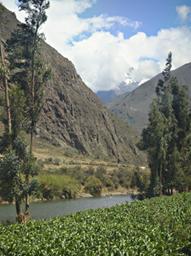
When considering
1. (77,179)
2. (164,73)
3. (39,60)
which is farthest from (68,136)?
(39,60)

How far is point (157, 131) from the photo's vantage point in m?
62.1

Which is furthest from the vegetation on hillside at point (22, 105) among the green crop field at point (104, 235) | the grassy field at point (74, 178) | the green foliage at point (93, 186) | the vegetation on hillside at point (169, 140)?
the green foliage at point (93, 186)

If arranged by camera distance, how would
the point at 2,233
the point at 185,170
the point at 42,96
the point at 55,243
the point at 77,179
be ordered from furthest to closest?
the point at 77,179
the point at 185,170
the point at 42,96
the point at 2,233
the point at 55,243

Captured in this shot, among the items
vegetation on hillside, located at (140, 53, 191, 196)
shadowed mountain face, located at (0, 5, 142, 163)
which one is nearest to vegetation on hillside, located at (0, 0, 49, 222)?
vegetation on hillside, located at (140, 53, 191, 196)

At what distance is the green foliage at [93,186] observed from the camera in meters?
100

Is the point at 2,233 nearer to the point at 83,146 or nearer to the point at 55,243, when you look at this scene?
the point at 55,243

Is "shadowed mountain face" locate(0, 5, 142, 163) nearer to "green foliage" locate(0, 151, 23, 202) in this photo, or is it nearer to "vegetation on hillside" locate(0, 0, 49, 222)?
"vegetation on hillside" locate(0, 0, 49, 222)

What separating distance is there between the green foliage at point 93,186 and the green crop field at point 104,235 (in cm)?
7242

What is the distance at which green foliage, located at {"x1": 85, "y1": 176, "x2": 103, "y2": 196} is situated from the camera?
100500mm

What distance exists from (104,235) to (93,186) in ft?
270

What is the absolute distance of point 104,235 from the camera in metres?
19.5

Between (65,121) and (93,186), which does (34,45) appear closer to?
(93,186)

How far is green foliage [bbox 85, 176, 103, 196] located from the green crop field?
72418mm

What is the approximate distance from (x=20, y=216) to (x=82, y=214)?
24.3 ft
